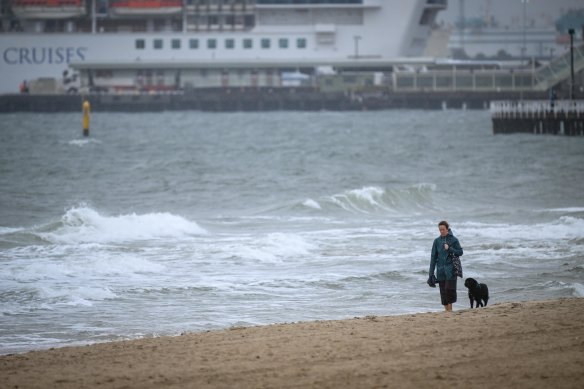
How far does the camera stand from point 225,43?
92.7 metres

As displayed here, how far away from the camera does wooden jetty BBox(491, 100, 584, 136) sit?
156ft

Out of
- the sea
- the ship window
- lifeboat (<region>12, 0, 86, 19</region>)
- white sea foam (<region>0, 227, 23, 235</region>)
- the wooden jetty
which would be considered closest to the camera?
the sea

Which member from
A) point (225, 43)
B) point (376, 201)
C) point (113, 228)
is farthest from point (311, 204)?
point (225, 43)

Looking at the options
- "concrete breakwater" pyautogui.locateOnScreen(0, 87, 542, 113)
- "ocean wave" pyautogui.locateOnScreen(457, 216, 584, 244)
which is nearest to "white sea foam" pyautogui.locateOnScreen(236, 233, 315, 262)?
"ocean wave" pyautogui.locateOnScreen(457, 216, 584, 244)

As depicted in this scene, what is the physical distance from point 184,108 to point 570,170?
2304 inches

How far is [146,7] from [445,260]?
87.7 meters

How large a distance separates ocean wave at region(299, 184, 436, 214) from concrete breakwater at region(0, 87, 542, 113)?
202 ft

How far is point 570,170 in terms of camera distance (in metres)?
34.1

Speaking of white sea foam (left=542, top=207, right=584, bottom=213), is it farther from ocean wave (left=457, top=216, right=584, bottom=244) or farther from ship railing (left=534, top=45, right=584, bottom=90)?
ship railing (left=534, top=45, right=584, bottom=90)

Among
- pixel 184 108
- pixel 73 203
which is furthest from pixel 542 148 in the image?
pixel 184 108

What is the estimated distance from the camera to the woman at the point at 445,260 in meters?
10.9

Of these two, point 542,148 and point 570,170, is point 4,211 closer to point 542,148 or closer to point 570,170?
point 570,170

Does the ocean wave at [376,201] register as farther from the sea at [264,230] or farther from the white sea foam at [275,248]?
the white sea foam at [275,248]

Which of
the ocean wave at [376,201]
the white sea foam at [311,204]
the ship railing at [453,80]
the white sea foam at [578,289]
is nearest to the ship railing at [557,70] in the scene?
the ship railing at [453,80]
